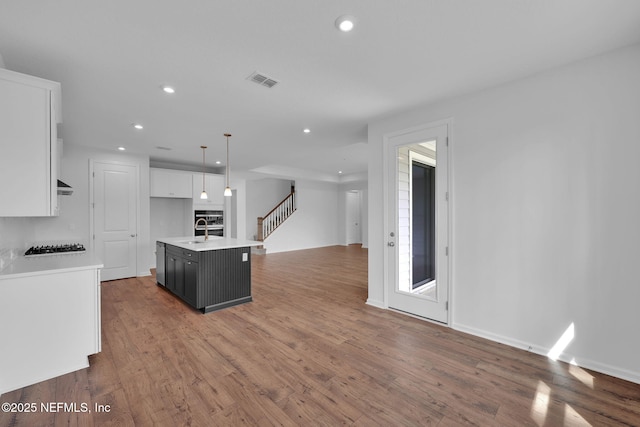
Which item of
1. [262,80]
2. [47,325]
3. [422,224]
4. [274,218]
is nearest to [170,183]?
[274,218]

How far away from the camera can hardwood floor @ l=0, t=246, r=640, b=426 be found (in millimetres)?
1912

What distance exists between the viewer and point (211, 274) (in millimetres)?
3975

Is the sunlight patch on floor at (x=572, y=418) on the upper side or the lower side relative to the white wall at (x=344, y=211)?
lower

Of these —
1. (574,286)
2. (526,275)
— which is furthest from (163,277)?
(574,286)

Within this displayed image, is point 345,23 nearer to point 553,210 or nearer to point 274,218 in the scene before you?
point 553,210

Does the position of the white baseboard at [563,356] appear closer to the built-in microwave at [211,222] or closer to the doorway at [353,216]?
the built-in microwave at [211,222]

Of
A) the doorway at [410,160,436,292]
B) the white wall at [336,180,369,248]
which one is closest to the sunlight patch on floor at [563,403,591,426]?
the doorway at [410,160,436,292]

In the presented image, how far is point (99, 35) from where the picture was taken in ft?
7.05

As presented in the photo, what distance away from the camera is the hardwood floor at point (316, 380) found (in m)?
1.91

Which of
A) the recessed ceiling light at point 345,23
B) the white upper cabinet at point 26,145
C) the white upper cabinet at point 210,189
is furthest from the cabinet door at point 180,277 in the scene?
the recessed ceiling light at point 345,23

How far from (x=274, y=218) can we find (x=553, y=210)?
8593 millimetres

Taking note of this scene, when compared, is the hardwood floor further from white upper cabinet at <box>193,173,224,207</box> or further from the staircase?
the staircase

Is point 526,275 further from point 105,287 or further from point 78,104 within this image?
point 105,287

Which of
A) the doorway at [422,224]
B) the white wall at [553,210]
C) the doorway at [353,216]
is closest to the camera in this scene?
the white wall at [553,210]
